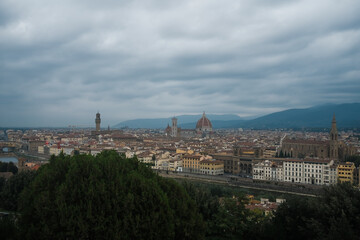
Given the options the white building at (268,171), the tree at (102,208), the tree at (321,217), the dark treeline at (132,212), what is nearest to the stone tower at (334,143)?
the white building at (268,171)

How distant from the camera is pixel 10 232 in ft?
26.4

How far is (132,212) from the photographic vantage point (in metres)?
8.14

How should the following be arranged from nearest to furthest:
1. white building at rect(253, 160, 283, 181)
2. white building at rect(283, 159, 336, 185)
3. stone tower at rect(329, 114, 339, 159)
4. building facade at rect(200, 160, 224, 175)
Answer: white building at rect(283, 159, 336, 185) → white building at rect(253, 160, 283, 181) → building facade at rect(200, 160, 224, 175) → stone tower at rect(329, 114, 339, 159)

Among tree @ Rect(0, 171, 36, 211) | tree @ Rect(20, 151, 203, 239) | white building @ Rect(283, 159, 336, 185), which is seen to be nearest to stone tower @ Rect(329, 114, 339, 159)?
white building @ Rect(283, 159, 336, 185)

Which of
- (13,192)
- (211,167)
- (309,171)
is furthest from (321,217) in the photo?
(211,167)

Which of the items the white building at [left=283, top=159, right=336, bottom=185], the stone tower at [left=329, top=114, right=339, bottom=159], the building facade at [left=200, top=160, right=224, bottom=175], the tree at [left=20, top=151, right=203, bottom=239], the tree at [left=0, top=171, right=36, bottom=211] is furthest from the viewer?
the stone tower at [left=329, top=114, right=339, bottom=159]

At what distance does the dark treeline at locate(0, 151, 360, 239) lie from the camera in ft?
25.8

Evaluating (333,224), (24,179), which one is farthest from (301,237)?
(24,179)

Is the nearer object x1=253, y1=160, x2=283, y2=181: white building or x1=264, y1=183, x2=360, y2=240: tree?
x1=264, y1=183, x2=360, y2=240: tree

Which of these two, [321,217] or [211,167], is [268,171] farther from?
Answer: [321,217]

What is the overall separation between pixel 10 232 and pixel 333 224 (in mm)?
7700

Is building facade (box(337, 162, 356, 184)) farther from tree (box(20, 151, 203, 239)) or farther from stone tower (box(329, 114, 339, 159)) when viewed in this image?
tree (box(20, 151, 203, 239))

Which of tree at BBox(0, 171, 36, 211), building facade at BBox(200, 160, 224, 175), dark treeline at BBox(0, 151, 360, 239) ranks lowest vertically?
building facade at BBox(200, 160, 224, 175)

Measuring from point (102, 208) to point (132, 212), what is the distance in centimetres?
67
